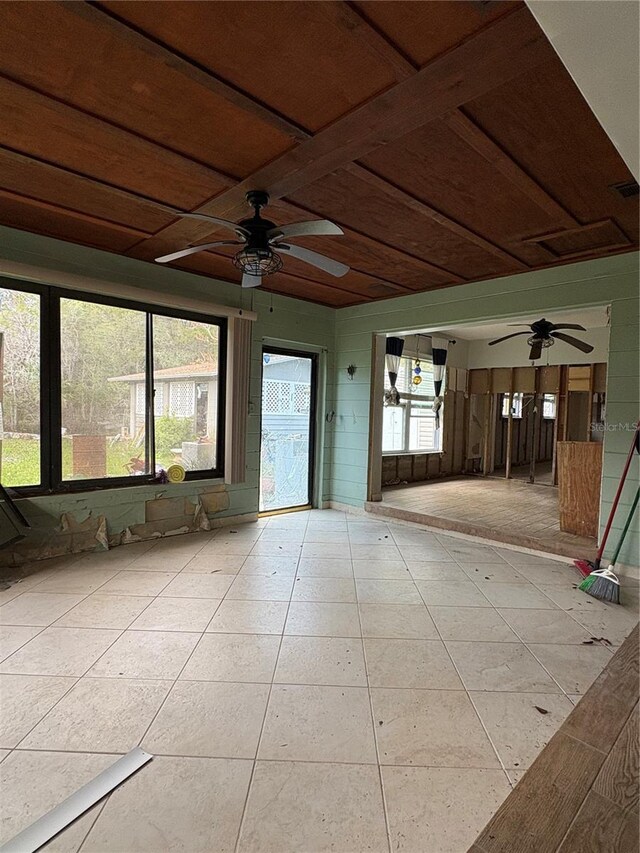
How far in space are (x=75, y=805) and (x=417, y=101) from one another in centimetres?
315

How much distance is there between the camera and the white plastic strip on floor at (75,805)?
135 cm

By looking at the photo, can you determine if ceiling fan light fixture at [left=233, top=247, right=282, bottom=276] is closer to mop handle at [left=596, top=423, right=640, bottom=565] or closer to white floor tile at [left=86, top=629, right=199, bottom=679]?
A: white floor tile at [left=86, top=629, right=199, bottom=679]

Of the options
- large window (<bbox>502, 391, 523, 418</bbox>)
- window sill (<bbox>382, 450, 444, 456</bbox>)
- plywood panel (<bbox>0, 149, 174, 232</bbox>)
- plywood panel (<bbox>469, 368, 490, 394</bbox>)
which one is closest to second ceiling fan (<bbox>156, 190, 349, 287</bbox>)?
plywood panel (<bbox>0, 149, 174, 232</bbox>)

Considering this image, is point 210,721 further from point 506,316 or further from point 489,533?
point 506,316

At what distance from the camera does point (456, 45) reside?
1717mm

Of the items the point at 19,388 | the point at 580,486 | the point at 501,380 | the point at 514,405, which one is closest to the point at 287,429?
the point at 19,388

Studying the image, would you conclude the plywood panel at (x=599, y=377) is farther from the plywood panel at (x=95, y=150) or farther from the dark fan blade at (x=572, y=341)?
the plywood panel at (x=95, y=150)

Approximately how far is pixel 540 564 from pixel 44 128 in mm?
4917

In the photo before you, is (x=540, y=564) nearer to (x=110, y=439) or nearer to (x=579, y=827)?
(x=579, y=827)

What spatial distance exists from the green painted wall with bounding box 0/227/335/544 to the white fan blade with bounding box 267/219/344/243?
7.72 feet

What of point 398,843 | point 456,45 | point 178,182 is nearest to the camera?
point 398,843

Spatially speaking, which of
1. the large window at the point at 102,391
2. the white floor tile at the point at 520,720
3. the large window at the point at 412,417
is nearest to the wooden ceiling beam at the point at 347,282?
the large window at the point at 102,391

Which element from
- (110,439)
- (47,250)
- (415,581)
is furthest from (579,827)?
(47,250)

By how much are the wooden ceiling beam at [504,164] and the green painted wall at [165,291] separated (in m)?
3.23
